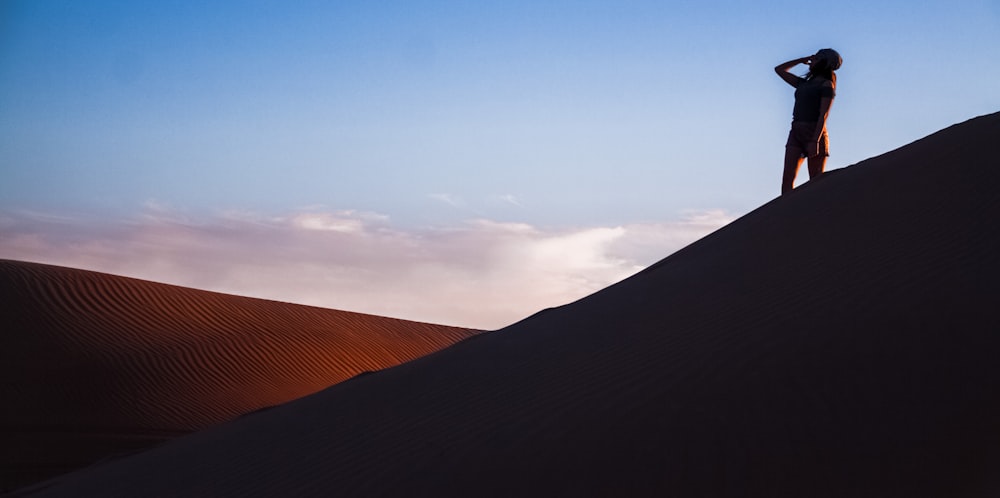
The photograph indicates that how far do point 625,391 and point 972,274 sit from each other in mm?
2202

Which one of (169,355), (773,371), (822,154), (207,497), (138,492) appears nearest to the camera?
(773,371)

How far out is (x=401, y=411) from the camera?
6273mm

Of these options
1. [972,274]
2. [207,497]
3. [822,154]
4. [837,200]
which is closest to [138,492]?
[207,497]

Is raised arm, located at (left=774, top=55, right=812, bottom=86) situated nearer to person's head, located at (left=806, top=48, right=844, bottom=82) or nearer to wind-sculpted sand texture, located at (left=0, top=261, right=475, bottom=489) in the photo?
person's head, located at (left=806, top=48, right=844, bottom=82)

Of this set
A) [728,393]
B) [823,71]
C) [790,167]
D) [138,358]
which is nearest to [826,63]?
[823,71]

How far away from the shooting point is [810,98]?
32.9ft

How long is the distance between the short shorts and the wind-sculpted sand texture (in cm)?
977

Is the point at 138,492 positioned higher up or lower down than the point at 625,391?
lower down

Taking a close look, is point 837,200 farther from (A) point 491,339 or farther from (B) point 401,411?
(B) point 401,411

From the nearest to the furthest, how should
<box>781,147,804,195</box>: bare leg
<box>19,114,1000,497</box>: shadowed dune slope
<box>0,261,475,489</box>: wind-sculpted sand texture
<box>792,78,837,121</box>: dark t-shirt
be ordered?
1. <box>19,114,1000,497</box>: shadowed dune slope
2. <box>792,78,837,121</box>: dark t-shirt
3. <box>781,147,804,195</box>: bare leg
4. <box>0,261,475,489</box>: wind-sculpted sand texture

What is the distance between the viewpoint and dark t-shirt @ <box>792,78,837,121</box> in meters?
9.98

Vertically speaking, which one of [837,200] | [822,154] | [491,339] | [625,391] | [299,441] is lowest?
[299,441]

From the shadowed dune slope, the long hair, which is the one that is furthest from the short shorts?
the shadowed dune slope

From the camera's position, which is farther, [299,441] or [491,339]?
[491,339]
